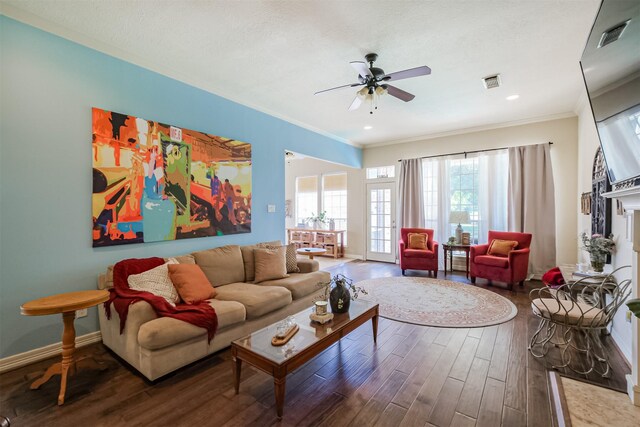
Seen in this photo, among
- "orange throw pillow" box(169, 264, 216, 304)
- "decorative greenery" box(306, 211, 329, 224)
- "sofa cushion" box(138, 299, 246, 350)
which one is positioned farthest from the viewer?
"decorative greenery" box(306, 211, 329, 224)

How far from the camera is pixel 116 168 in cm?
290

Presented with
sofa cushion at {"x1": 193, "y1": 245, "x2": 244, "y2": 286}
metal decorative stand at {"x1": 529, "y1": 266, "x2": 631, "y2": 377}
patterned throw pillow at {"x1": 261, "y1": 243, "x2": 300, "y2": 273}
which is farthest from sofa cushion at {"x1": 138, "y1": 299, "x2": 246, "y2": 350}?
metal decorative stand at {"x1": 529, "y1": 266, "x2": 631, "y2": 377}

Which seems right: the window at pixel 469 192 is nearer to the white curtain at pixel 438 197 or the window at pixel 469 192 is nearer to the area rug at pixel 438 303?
the white curtain at pixel 438 197

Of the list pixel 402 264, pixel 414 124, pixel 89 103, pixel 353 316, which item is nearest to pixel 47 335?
pixel 89 103

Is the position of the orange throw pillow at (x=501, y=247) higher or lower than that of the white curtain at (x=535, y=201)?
lower

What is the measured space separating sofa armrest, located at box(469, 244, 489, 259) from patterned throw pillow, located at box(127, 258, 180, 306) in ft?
15.8

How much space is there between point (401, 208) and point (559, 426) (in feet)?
16.8

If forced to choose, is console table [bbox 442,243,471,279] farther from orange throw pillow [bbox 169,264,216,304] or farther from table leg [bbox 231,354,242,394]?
table leg [bbox 231,354,242,394]

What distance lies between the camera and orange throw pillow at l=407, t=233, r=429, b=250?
5.80m

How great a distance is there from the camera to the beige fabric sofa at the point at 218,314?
2.16 meters

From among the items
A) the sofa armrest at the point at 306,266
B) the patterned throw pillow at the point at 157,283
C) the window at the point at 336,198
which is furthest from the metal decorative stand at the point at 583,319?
the window at the point at 336,198

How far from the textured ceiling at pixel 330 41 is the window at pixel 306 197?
450cm

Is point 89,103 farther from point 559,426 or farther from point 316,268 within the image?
point 559,426

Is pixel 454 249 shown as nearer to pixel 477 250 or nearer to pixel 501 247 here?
pixel 477 250
